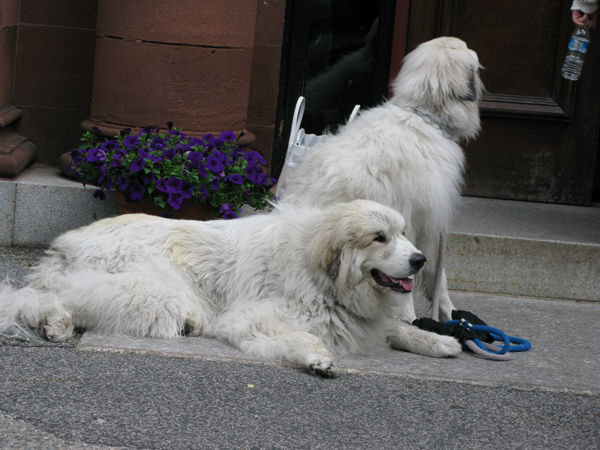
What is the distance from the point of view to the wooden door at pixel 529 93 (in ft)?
21.5

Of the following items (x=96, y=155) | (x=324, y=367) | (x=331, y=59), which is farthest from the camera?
(x=331, y=59)

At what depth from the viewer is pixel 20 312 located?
3793 mm

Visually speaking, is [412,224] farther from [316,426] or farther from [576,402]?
[316,426]

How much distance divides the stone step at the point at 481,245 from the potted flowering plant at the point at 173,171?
18.3 inches

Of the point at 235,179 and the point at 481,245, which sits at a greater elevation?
the point at 235,179

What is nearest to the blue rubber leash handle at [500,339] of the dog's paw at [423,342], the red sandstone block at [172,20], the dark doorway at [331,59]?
the dog's paw at [423,342]

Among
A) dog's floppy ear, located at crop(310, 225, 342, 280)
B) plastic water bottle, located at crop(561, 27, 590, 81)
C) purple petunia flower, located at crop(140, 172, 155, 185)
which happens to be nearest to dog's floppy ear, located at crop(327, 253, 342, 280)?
dog's floppy ear, located at crop(310, 225, 342, 280)

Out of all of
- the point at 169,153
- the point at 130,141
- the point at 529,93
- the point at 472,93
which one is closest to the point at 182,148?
the point at 169,153

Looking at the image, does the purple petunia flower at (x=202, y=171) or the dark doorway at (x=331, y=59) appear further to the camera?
the dark doorway at (x=331, y=59)

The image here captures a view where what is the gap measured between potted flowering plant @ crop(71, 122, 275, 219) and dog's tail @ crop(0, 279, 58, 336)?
142 cm

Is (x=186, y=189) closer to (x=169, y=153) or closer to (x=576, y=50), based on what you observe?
(x=169, y=153)

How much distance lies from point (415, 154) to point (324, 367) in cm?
153

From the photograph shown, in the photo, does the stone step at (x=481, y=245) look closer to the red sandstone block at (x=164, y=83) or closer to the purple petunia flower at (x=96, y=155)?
the purple petunia flower at (x=96, y=155)

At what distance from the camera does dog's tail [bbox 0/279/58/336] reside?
3750 mm
